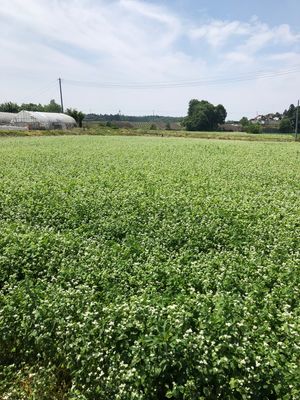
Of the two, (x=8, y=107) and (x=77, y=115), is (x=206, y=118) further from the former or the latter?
(x=8, y=107)

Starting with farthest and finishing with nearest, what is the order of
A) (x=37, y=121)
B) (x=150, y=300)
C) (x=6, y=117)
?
1. (x=6, y=117)
2. (x=37, y=121)
3. (x=150, y=300)

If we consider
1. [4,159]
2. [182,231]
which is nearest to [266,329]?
[182,231]

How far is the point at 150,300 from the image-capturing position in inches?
176

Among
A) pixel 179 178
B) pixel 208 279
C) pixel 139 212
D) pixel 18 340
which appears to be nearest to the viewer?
pixel 18 340

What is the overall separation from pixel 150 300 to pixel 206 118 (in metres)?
103

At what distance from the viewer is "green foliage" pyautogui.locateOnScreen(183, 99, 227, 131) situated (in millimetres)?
101938

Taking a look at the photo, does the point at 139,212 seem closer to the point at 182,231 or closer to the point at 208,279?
the point at 182,231

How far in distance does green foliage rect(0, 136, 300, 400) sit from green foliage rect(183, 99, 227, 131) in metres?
95.8

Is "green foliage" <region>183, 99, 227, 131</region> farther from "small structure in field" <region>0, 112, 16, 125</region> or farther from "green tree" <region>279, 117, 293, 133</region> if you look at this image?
"small structure in field" <region>0, 112, 16, 125</region>

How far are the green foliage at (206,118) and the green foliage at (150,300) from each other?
95.8m

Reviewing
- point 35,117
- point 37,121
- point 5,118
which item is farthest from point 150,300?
point 5,118

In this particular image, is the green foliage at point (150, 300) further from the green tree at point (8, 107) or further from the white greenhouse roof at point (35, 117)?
the green tree at point (8, 107)

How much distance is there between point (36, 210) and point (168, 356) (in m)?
6.98

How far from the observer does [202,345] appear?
363 centimetres
